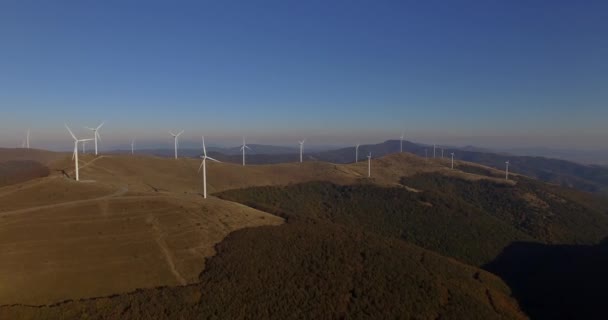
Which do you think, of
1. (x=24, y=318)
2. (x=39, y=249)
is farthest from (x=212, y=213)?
(x=24, y=318)

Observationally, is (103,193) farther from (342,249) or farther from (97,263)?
(342,249)

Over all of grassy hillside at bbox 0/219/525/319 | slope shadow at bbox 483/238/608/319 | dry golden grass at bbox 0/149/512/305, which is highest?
dry golden grass at bbox 0/149/512/305

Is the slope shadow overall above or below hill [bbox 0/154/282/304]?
below

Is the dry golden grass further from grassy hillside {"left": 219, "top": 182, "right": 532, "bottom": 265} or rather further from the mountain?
grassy hillside {"left": 219, "top": 182, "right": 532, "bottom": 265}

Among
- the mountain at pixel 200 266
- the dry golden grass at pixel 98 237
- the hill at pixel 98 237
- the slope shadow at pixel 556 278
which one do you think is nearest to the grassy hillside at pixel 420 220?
the slope shadow at pixel 556 278

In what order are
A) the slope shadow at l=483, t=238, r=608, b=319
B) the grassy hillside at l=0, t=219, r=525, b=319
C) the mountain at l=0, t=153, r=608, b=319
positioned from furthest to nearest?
the slope shadow at l=483, t=238, r=608, b=319, the mountain at l=0, t=153, r=608, b=319, the grassy hillside at l=0, t=219, r=525, b=319

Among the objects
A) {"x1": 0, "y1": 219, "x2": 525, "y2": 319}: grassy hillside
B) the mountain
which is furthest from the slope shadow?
{"x1": 0, "y1": 219, "x2": 525, "y2": 319}: grassy hillside

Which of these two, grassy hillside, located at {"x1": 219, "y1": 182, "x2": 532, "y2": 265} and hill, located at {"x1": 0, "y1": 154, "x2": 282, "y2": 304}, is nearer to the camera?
hill, located at {"x1": 0, "y1": 154, "x2": 282, "y2": 304}

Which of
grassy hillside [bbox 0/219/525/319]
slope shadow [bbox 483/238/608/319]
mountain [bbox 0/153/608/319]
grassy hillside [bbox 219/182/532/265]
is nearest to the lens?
grassy hillside [bbox 0/219/525/319]
